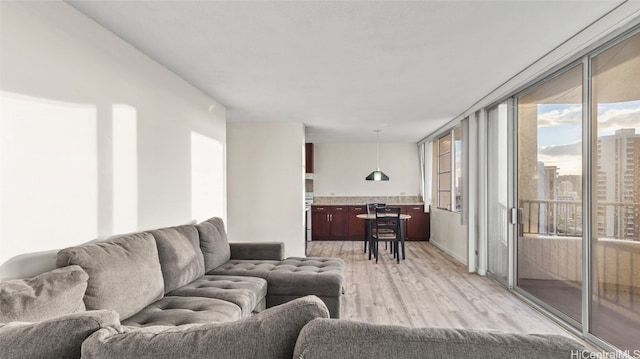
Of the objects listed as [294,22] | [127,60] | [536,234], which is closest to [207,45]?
[127,60]

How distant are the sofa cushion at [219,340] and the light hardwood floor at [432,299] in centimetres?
265

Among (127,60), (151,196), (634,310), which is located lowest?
(634,310)

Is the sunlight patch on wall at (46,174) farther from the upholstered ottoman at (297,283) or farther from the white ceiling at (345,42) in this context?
the upholstered ottoman at (297,283)

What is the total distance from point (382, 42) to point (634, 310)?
100 inches

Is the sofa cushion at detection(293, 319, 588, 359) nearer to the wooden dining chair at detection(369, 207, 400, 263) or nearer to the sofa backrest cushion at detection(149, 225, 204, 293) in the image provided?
the sofa backrest cushion at detection(149, 225, 204, 293)

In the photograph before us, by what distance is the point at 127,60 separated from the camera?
2.78m

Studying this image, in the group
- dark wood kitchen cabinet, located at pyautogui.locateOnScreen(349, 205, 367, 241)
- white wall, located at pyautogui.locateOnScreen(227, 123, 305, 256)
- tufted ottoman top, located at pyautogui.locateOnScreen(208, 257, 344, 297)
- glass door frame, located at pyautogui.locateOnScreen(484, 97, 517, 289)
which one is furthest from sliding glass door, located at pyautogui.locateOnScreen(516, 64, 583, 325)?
dark wood kitchen cabinet, located at pyautogui.locateOnScreen(349, 205, 367, 241)

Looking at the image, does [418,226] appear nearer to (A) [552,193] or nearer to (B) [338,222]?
(B) [338,222]

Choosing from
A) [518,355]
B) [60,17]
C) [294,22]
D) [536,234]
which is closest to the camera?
[518,355]

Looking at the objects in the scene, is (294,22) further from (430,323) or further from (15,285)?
(430,323)

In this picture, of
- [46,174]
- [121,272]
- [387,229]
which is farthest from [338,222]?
[46,174]

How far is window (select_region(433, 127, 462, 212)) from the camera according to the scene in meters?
6.62

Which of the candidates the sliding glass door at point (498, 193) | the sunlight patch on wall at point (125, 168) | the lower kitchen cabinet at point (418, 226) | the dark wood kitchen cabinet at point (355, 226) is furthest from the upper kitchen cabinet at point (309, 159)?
the sunlight patch on wall at point (125, 168)

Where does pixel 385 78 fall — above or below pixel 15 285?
above
